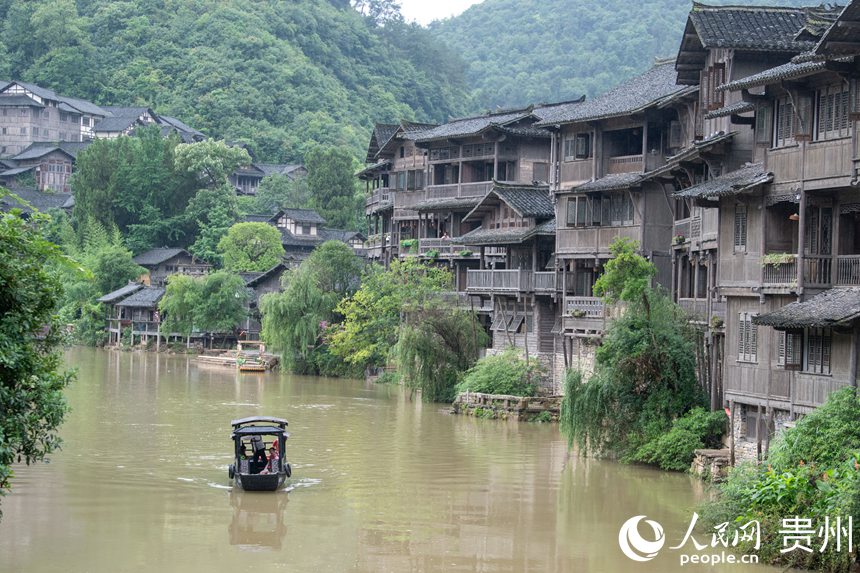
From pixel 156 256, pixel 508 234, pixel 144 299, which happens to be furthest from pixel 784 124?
pixel 156 256

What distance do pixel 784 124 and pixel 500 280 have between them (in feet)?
89.2

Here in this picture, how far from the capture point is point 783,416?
102ft

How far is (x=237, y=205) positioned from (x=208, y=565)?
95584 mm

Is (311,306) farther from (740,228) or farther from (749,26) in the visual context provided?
(740,228)

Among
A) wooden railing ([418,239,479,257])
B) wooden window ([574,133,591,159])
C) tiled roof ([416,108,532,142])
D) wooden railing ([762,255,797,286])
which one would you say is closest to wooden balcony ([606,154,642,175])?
wooden window ([574,133,591,159])

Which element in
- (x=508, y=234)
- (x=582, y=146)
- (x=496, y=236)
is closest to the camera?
(x=582, y=146)

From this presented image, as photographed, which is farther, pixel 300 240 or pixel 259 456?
pixel 300 240

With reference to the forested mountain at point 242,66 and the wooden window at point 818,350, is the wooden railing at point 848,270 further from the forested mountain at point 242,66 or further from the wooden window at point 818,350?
the forested mountain at point 242,66

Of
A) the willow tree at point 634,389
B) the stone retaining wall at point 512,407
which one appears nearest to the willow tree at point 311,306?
the stone retaining wall at point 512,407

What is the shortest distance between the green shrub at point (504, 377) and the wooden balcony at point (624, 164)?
8.59m

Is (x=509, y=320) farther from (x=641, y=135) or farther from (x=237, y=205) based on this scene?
(x=237, y=205)

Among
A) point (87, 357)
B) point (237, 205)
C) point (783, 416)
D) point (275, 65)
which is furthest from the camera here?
point (275, 65)

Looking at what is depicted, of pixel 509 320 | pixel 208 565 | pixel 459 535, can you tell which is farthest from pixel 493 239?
pixel 208 565

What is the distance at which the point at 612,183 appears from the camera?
4922 centimetres
